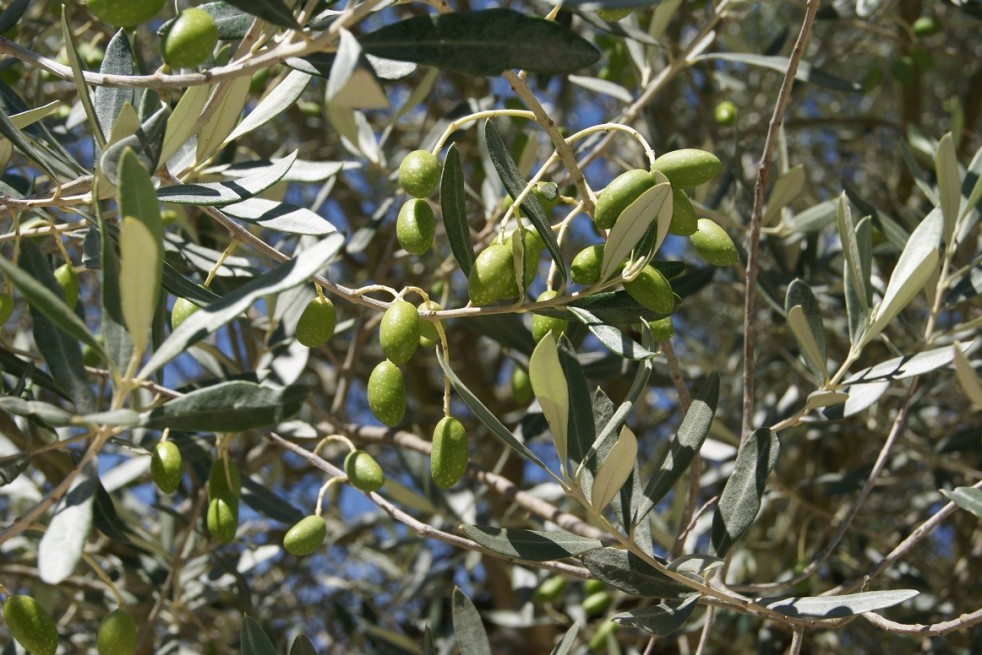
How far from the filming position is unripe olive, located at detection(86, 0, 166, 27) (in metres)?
0.83

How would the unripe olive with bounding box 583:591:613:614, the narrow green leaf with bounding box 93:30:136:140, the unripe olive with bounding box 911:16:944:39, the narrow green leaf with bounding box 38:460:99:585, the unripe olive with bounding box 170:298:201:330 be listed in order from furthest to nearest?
1. the unripe olive with bounding box 911:16:944:39
2. the unripe olive with bounding box 583:591:613:614
3. the narrow green leaf with bounding box 93:30:136:140
4. the unripe olive with bounding box 170:298:201:330
5. the narrow green leaf with bounding box 38:460:99:585

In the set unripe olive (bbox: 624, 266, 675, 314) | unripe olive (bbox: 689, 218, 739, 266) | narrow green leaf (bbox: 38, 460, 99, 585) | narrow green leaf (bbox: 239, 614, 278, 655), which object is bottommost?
narrow green leaf (bbox: 239, 614, 278, 655)

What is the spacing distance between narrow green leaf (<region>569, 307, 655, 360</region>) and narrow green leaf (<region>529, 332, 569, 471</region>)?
5 cm

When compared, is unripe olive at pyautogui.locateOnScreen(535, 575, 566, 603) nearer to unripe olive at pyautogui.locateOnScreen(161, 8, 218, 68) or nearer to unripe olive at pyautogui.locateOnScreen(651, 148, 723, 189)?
unripe olive at pyautogui.locateOnScreen(651, 148, 723, 189)

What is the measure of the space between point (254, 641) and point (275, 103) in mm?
708

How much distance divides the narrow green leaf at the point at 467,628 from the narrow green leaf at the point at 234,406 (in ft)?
1.77

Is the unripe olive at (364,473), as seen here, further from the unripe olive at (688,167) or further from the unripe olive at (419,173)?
the unripe olive at (688,167)

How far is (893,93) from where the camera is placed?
4.08 m

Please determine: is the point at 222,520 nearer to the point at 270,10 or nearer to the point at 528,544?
the point at 528,544

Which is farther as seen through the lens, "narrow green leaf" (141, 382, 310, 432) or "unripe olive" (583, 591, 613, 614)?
"unripe olive" (583, 591, 613, 614)

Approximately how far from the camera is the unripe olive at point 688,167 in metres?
0.98

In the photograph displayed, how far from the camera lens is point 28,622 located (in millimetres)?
1057

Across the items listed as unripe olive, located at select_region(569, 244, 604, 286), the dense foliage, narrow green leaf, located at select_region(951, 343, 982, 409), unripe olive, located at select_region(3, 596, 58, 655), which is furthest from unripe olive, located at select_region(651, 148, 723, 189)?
unripe olive, located at select_region(3, 596, 58, 655)

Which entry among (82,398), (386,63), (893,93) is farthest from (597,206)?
(893,93)
